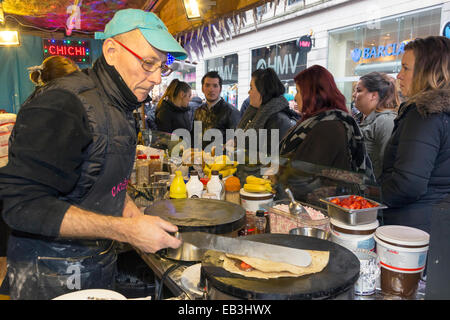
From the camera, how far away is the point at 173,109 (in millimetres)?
5305

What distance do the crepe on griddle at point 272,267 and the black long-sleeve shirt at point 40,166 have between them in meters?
0.61

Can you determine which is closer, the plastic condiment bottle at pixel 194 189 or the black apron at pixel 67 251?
the black apron at pixel 67 251

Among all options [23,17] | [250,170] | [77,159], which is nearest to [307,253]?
[77,159]

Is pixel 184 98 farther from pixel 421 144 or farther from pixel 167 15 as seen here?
pixel 421 144

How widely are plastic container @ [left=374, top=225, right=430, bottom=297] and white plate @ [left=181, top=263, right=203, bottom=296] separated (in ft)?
2.30

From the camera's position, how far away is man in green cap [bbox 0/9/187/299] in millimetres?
→ 1178

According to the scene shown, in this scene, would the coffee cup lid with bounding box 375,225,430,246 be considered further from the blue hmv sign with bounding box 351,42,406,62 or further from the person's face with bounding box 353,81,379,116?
the blue hmv sign with bounding box 351,42,406,62

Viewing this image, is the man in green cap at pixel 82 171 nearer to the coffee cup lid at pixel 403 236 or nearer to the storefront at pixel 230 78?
the coffee cup lid at pixel 403 236

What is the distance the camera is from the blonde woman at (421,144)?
6.21 ft

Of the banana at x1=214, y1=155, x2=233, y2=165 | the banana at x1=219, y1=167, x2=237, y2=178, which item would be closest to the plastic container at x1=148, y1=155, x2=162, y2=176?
the banana at x1=214, y1=155, x2=233, y2=165

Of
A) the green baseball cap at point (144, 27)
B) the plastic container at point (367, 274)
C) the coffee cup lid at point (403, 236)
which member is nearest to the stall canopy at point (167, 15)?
the green baseball cap at point (144, 27)

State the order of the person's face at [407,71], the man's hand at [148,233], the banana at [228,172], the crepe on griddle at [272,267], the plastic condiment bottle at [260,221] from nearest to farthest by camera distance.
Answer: the crepe on griddle at [272,267]
the man's hand at [148,233]
the plastic condiment bottle at [260,221]
the person's face at [407,71]
the banana at [228,172]

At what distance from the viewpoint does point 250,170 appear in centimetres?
255

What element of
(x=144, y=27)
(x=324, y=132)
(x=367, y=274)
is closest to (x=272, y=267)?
(x=367, y=274)
